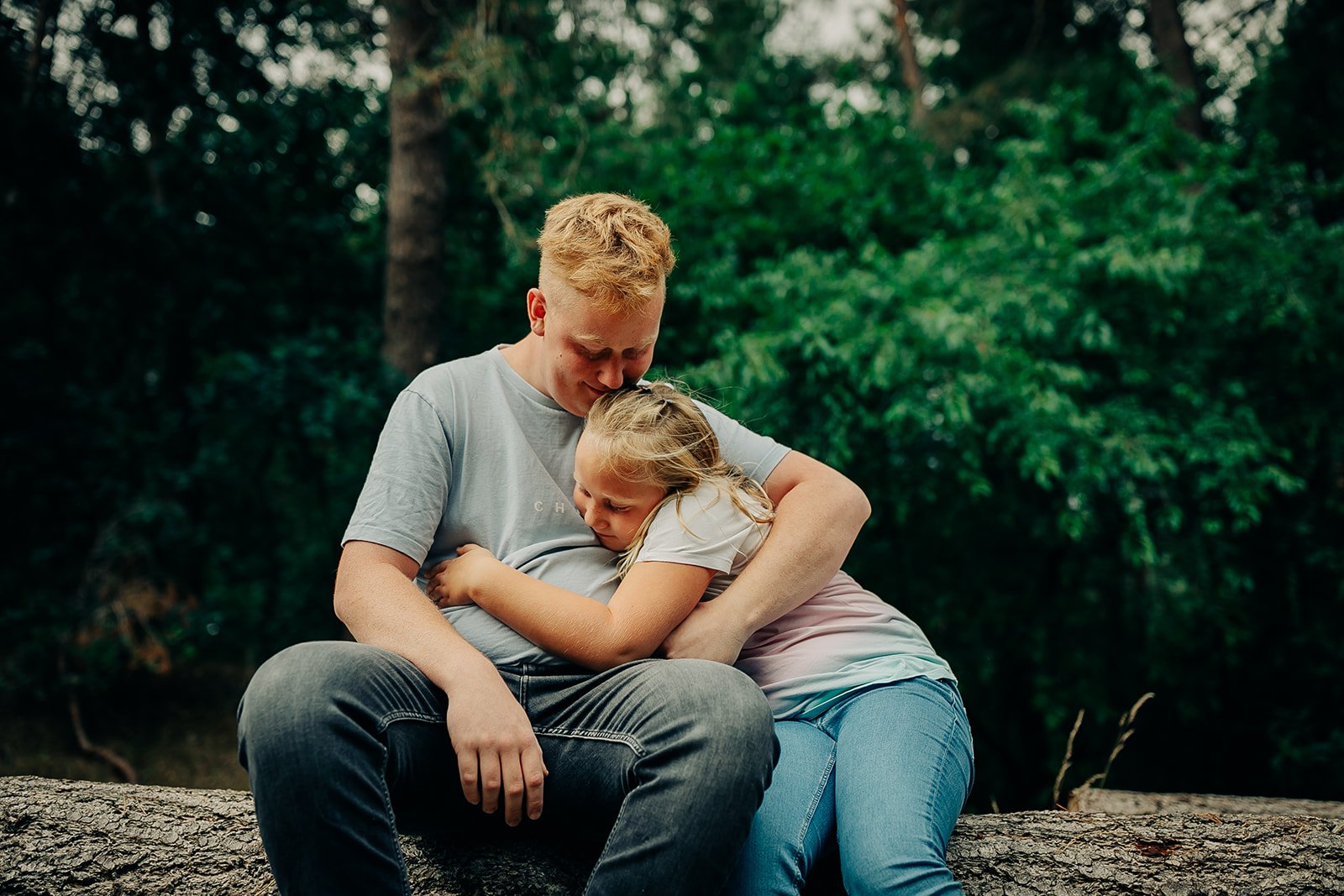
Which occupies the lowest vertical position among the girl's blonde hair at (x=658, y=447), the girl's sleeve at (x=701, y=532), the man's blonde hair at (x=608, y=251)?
the girl's sleeve at (x=701, y=532)

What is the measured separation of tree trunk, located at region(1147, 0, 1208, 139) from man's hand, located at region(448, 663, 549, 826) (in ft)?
24.7

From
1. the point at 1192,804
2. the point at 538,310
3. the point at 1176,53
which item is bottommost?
the point at 1192,804

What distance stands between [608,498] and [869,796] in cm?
69

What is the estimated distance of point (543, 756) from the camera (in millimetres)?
1579

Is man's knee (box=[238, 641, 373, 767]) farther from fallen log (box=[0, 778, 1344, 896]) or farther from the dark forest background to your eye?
the dark forest background

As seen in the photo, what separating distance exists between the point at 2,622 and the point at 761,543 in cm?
421

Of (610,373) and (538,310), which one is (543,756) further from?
(538,310)

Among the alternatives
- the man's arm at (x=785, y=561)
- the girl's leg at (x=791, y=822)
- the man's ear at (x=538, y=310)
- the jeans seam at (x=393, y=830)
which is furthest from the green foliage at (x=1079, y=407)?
the jeans seam at (x=393, y=830)

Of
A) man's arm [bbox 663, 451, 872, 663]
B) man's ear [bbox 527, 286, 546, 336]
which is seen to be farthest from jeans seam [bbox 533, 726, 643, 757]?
man's ear [bbox 527, 286, 546, 336]

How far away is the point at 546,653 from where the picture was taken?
166 cm

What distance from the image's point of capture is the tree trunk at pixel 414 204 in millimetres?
5059

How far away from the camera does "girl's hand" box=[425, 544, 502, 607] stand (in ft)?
5.48

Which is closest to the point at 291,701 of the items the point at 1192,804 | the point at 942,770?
the point at 942,770

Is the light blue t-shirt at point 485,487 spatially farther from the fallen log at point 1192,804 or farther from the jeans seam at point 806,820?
the fallen log at point 1192,804
